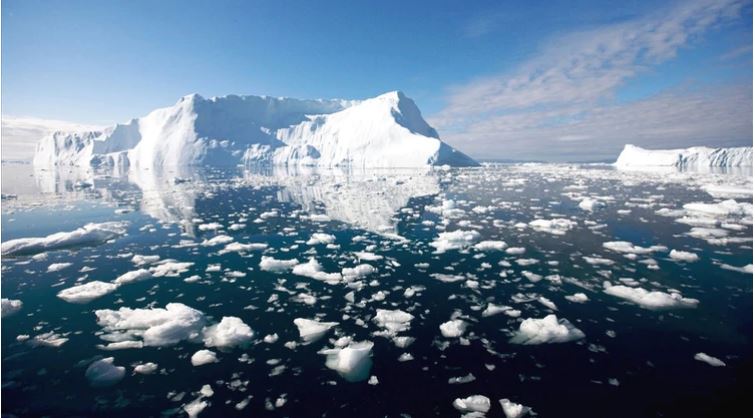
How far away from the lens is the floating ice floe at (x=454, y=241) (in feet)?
34.7

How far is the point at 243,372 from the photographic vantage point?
4.71 m

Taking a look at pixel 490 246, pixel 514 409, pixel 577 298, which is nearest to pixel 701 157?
pixel 490 246

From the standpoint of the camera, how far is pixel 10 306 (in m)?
6.49

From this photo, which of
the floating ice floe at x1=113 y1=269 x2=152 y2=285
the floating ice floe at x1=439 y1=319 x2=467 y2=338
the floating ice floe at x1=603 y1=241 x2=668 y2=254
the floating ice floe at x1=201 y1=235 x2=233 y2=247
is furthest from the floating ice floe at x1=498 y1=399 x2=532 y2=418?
the floating ice floe at x1=201 y1=235 x2=233 y2=247

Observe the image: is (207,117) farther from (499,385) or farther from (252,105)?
(499,385)

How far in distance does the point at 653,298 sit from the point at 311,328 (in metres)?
6.11

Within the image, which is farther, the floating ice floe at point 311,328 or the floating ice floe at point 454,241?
the floating ice floe at point 454,241

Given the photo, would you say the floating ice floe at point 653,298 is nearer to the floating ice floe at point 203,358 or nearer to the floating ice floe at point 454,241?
the floating ice floe at point 454,241

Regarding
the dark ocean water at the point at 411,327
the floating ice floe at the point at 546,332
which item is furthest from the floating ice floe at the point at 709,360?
the floating ice floe at the point at 546,332

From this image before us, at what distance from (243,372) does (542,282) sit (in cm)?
606

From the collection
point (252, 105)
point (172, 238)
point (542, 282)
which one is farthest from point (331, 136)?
point (542, 282)

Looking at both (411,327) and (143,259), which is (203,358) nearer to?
(411,327)

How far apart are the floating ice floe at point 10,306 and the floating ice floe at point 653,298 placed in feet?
35.4

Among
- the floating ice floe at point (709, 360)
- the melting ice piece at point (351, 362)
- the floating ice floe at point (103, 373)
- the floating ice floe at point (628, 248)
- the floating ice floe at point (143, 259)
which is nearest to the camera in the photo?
the floating ice floe at point (103, 373)
